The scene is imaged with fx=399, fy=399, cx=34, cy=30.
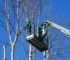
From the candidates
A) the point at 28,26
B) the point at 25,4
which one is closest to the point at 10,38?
the point at 25,4

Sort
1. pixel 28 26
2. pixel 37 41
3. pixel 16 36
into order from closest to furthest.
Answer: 1. pixel 37 41
2. pixel 28 26
3. pixel 16 36

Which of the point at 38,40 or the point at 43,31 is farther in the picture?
the point at 43,31

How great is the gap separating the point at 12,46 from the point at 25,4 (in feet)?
7.14

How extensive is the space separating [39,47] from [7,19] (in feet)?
27.3

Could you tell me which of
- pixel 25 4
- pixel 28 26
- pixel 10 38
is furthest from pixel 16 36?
pixel 28 26

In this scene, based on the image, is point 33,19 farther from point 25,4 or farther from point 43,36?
point 43,36

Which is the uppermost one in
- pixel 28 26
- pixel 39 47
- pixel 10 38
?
pixel 10 38

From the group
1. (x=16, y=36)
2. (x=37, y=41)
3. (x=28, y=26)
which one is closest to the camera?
(x=37, y=41)

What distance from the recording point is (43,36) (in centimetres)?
1089

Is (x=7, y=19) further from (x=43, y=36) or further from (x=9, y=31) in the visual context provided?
(x=43, y=36)

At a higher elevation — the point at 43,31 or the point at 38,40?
the point at 43,31

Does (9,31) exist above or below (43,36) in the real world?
above

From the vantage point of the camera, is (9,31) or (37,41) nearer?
(37,41)

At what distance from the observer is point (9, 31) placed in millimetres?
18859
